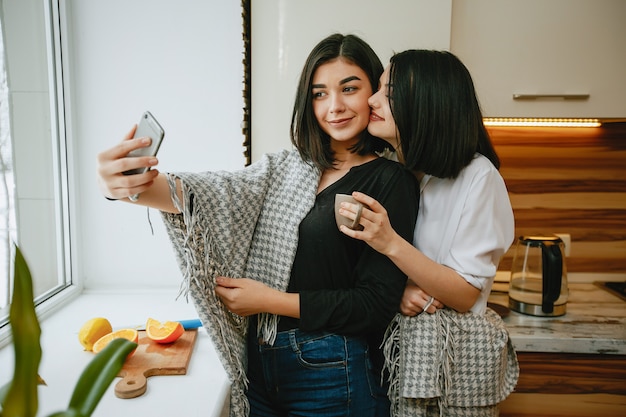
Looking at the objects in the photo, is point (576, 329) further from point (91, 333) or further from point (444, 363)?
point (91, 333)

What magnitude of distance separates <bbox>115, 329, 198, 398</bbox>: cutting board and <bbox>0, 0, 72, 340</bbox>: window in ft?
1.13

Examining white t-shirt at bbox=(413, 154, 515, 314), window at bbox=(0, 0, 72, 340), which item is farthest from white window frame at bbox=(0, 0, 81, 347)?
white t-shirt at bbox=(413, 154, 515, 314)

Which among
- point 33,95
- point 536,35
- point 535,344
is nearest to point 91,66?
point 33,95

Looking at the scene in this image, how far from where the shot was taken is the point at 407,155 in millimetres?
965

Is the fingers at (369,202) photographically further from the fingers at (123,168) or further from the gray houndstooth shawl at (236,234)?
the fingers at (123,168)

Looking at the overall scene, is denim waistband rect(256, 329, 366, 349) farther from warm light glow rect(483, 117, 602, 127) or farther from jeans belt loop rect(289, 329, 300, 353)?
warm light glow rect(483, 117, 602, 127)

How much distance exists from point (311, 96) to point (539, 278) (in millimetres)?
1004

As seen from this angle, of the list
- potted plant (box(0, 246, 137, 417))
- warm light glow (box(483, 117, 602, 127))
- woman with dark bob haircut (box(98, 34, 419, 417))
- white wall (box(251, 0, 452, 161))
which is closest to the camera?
potted plant (box(0, 246, 137, 417))

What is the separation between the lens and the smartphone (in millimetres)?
686

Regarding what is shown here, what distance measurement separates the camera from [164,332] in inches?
39.8

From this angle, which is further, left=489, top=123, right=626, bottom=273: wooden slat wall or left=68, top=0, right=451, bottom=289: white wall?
left=489, top=123, right=626, bottom=273: wooden slat wall

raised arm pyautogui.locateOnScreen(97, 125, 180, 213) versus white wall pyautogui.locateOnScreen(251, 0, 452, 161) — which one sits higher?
white wall pyautogui.locateOnScreen(251, 0, 452, 161)

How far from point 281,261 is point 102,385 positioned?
1.82 feet

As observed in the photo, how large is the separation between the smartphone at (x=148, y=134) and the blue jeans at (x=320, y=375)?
457 mm
